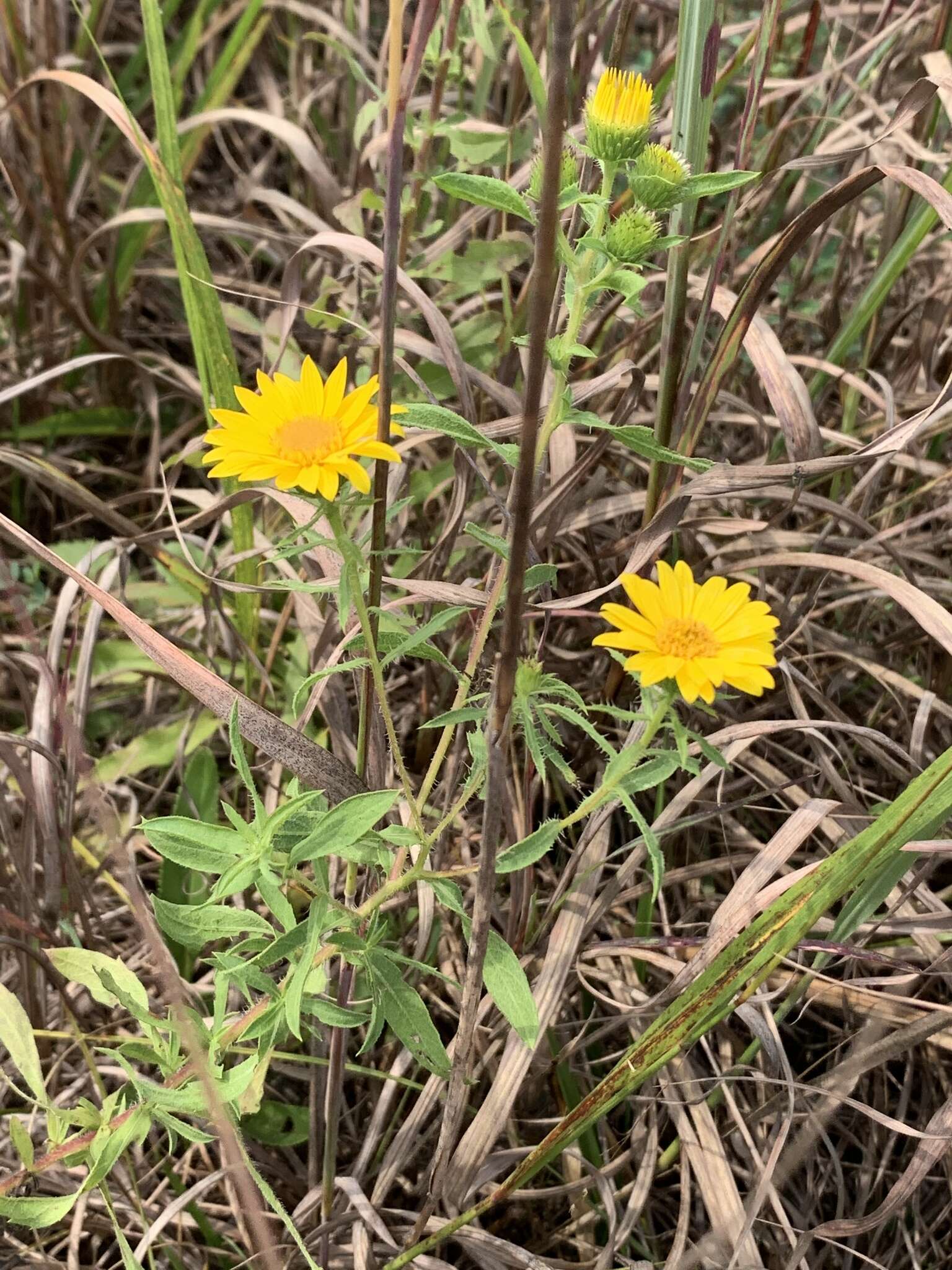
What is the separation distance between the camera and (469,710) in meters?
0.87

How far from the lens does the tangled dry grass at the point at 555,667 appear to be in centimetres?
113

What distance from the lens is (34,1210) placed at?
0.88 m

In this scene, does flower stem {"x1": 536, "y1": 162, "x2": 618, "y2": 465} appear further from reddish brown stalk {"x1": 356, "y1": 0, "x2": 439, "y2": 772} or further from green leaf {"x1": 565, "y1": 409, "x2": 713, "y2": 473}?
reddish brown stalk {"x1": 356, "y1": 0, "x2": 439, "y2": 772}

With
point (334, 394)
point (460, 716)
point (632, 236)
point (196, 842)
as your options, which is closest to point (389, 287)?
point (334, 394)

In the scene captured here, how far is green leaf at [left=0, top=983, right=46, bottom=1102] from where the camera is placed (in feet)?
3.20

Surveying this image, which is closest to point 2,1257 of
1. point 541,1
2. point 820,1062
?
point 820,1062

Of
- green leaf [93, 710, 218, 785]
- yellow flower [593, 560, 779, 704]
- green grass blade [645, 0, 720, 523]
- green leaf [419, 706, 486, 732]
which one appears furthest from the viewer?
green leaf [93, 710, 218, 785]

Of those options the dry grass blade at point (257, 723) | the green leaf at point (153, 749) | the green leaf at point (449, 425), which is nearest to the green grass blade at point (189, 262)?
the green leaf at point (153, 749)

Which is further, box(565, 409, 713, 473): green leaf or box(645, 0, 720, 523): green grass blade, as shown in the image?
box(645, 0, 720, 523): green grass blade

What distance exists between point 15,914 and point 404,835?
2.05ft

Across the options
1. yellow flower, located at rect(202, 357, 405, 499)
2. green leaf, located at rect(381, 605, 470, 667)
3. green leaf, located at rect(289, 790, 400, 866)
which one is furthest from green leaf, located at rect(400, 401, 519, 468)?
green leaf, located at rect(289, 790, 400, 866)

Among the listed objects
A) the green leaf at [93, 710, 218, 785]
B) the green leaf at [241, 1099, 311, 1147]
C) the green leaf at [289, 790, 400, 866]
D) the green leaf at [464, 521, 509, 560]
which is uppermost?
the green leaf at [464, 521, 509, 560]

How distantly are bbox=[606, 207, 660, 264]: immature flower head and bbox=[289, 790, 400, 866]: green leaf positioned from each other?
1.32 ft

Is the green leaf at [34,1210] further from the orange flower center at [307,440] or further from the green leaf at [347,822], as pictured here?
the orange flower center at [307,440]
